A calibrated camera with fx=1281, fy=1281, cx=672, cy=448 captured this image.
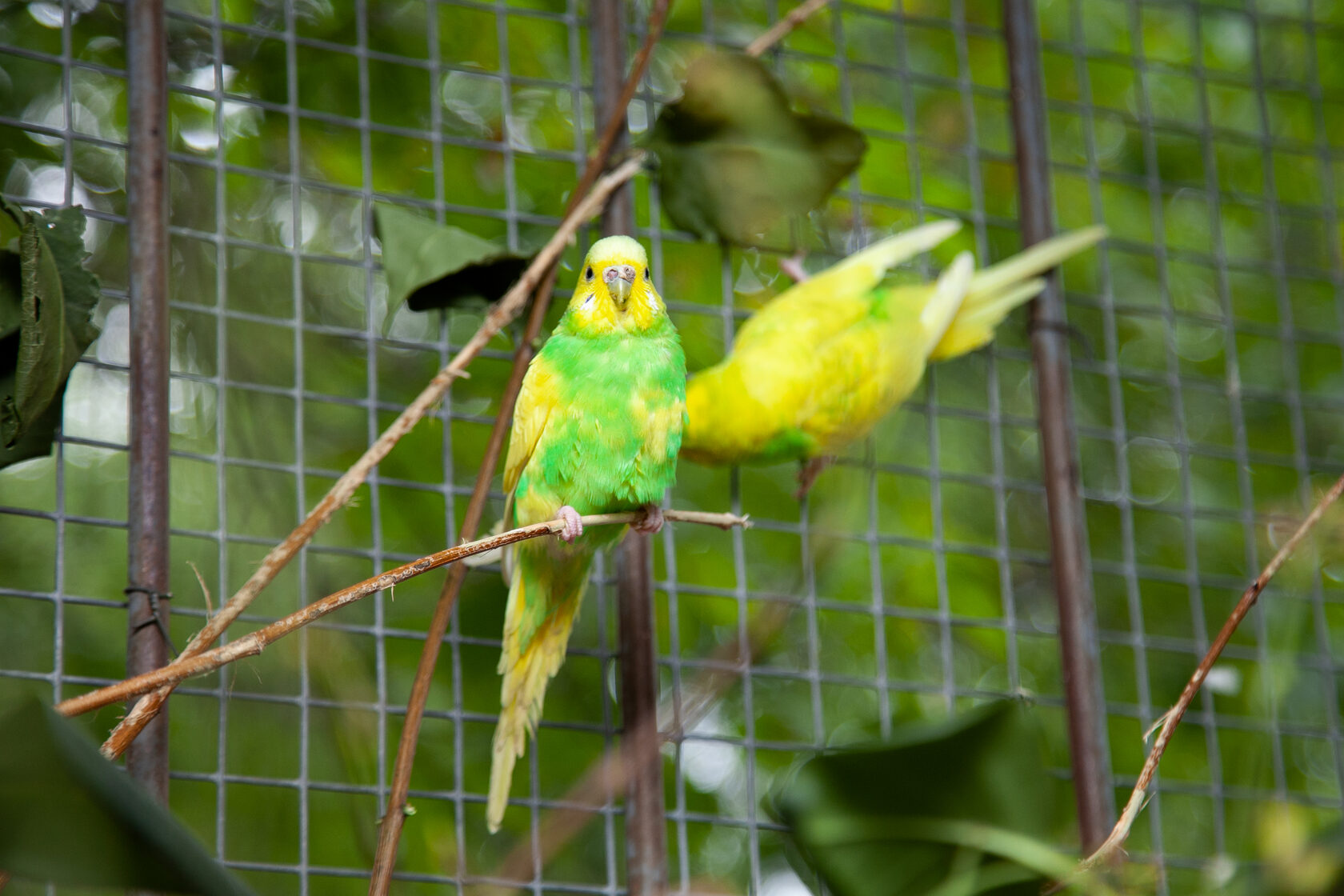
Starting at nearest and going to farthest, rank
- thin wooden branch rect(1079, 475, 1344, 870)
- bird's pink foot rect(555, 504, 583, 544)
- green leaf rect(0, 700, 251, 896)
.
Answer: green leaf rect(0, 700, 251, 896) < thin wooden branch rect(1079, 475, 1344, 870) < bird's pink foot rect(555, 504, 583, 544)

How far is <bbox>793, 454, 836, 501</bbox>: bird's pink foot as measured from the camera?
2.20m

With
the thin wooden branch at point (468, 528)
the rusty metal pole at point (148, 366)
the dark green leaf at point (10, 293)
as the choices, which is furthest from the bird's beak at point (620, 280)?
the dark green leaf at point (10, 293)

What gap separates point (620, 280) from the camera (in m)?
1.55

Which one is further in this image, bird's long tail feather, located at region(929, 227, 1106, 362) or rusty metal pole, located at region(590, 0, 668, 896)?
bird's long tail feather, located at region(929, 227, 1106, 362)

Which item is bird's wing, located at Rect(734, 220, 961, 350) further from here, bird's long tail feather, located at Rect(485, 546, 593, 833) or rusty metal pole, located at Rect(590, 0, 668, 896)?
bird's long tail feather, located at Rect(485, 546, 593, 833)

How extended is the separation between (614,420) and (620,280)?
17 cm

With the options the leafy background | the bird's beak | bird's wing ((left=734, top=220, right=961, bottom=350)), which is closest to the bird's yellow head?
the bird's beak

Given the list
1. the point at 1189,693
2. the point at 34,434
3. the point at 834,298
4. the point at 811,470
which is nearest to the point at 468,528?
the point at 34,434

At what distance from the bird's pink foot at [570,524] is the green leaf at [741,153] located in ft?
2.42

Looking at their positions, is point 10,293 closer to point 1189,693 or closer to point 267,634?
point 267,634

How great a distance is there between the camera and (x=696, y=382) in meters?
2.09

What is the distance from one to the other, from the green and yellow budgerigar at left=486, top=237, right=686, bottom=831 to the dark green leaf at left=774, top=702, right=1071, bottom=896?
0.41 m

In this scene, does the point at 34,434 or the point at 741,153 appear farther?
the point at 741,153

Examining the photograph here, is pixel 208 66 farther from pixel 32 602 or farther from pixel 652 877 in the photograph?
pixel 652 877
